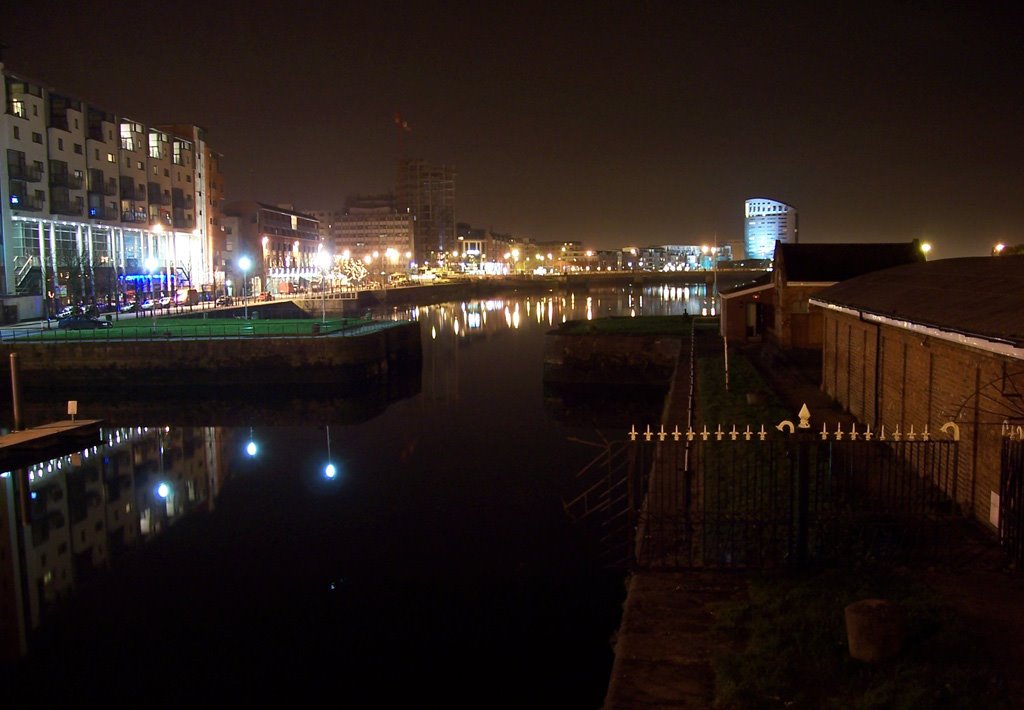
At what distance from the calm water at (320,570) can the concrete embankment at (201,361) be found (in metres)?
9.56

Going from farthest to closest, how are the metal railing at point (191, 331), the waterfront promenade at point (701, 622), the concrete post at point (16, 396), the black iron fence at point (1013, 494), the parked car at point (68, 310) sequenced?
the parked car at point (68, 310)
the metal railing at point (191, 331)
the concrete post at point (16, 396)
the black iron fence at point (1013, 494)
the waterfront promenade at point (701, 622)

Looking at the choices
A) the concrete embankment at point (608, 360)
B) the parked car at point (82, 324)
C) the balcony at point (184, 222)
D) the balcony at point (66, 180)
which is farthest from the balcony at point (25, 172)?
the concrete embankment at point (608, 360)

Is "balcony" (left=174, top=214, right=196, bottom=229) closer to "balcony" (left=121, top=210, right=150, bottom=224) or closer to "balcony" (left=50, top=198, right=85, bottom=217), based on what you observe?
"balcony" (left=121, top=210, right=150, bottom=224)

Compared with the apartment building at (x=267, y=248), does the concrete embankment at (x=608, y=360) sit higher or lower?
lower

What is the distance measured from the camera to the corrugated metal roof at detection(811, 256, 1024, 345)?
10543 mm

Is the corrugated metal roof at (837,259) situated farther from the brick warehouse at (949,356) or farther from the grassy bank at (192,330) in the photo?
the grassy bank at (192,330)

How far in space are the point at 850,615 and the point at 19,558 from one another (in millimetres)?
17017

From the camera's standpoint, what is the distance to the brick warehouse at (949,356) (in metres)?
10.4

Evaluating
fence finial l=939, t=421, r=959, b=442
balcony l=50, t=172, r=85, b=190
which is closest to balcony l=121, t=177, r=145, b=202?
balcony l=50, t=172, r=85, b=190

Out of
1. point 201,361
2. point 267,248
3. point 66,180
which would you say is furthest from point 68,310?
point 267,248

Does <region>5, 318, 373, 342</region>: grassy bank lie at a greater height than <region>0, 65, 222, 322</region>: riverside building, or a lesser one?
lesser

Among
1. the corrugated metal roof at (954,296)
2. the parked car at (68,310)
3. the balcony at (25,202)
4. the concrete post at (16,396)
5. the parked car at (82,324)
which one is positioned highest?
the balcony at (25,202)

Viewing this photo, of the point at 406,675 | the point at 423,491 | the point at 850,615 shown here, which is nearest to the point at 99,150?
the point at 423,491

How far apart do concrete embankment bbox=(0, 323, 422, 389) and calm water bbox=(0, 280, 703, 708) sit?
9.56m
